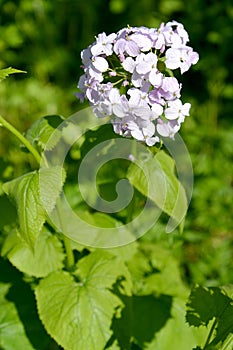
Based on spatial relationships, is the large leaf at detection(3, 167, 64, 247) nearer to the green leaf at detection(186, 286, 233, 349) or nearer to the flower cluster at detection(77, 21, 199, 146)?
the flower cluster at detection(77, 21, 199, 146)

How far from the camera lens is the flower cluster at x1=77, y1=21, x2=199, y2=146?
1763 mm

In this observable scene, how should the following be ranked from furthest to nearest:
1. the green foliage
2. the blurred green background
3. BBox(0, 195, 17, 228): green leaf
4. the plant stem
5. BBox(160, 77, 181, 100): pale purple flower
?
the blurred green background, BBox(0, 195, 17, 228): green leaf, the plant stem, the green foliage, BBox(160, 77, 181, 100): pale purple flower

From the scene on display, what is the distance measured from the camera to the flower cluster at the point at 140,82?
5.78 ft

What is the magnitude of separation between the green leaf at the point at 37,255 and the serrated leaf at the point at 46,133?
1.23ft

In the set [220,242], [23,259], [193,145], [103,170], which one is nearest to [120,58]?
[23,259]

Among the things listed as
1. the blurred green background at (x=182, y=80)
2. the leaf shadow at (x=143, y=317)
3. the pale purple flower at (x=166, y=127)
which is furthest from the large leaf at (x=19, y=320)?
the pale purple flower at (x=166, y=127)

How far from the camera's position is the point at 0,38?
12.9 feet

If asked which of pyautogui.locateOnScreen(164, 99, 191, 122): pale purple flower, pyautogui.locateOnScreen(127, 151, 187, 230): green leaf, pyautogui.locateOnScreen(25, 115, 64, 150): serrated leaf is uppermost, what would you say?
pyautogui.locateOnScreen(164, 99, 191, 122): pale purple flower

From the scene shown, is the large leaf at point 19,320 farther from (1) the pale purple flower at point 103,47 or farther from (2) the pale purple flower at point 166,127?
(1) the pale purple flower at point 103,47

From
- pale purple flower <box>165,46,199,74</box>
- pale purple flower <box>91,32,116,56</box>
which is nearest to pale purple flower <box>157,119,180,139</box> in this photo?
pale purple flower <box>165,46,199,74</box>

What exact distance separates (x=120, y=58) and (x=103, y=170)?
1246mm

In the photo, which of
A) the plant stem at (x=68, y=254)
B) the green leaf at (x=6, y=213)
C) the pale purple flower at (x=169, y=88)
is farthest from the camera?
the green leaf at (x=6, y=213)

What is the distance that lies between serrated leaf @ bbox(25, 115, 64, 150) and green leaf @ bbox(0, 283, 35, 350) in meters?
0.67

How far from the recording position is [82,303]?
2092 millimetres
